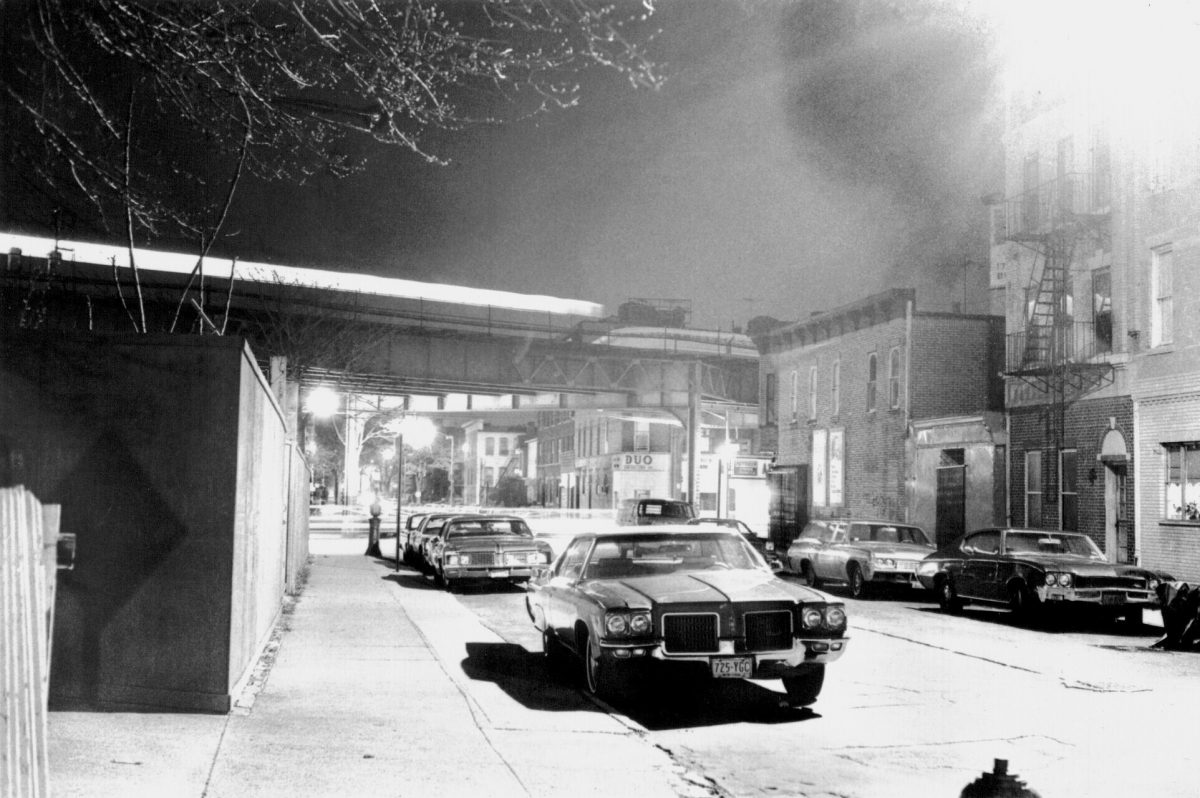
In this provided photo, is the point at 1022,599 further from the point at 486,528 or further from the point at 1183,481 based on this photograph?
the point at 486,528

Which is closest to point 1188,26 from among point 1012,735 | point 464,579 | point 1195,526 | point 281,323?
point 1195,526

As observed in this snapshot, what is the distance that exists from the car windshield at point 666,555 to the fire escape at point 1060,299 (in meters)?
17.4

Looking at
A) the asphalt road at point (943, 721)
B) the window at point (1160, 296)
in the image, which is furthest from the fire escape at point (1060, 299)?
the asphalt road at point (943, 721)

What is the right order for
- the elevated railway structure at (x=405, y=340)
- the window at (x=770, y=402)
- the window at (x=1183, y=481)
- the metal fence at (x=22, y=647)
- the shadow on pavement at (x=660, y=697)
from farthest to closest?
1. the window at (x=770, y=402)
2. the elevated railway structure at (x=405, y=340)
3. the window at (x=1183, y=481)
4. the shadow on pavement at (x=660, y=697)
5. the metal fence at (x=22, y=647)

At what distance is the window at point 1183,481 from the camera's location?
906 inches

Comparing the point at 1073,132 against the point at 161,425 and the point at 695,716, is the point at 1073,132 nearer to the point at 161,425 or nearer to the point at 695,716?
the point at 695,716

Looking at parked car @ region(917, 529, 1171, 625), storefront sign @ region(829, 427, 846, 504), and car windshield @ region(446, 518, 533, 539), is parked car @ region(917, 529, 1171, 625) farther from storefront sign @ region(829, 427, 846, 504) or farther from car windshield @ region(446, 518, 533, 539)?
storefront sign @ region(829, 427, 846, 504)

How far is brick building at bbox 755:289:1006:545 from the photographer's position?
1270 inches

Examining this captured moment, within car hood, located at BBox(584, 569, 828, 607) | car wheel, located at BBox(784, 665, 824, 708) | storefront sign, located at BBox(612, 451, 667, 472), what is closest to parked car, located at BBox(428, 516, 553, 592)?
car hood, located at BBox(584, 569, 828, 607)

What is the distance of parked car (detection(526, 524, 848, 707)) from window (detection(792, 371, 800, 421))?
1285 inches

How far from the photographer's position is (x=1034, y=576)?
16891 millimetres

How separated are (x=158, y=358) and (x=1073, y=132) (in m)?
24.5

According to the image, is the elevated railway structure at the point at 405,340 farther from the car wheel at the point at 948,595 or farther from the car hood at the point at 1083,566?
the car hood at the point at 1083,566

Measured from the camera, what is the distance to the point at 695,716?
9.49m
